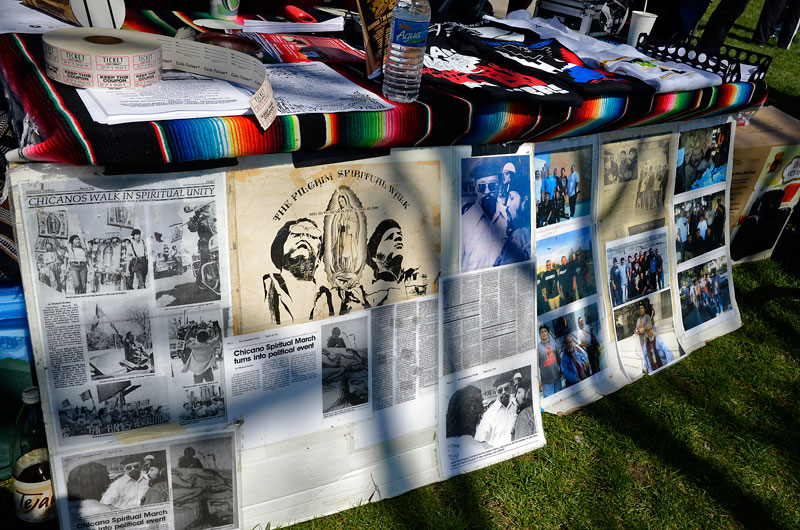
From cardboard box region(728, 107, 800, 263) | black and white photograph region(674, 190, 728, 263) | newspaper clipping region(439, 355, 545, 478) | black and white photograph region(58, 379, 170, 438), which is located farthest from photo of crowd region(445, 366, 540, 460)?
cardboard box region(728, 107, 800, 263)

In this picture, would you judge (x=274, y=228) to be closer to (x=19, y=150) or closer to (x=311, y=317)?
(x=311, y=317)

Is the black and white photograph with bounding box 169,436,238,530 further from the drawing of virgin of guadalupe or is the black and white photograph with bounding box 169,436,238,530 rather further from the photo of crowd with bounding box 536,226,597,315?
the photo of crowd with bounding box 536,226,597,315

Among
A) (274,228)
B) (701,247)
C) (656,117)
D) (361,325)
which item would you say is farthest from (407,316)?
(701,247)

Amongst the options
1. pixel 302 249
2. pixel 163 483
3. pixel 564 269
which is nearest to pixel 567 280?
pixel 564 269

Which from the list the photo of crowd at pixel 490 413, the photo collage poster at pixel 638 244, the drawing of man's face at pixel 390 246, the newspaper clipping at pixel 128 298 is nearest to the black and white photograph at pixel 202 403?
the newspaper clipping at pixel 128 298

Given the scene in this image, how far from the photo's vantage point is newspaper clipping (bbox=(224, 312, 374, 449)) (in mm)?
1334

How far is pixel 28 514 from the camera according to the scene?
1.32 metres

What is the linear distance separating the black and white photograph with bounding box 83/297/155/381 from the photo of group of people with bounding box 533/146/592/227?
1083 millimetres

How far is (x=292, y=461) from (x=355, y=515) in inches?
8.5

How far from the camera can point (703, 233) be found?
234cm

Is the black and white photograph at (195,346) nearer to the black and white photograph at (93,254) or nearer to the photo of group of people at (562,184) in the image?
the black and white photograph at (93,254)

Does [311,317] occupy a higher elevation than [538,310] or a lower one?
higher

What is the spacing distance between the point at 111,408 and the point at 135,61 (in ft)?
2.21

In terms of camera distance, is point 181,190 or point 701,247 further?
point 701,247
